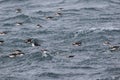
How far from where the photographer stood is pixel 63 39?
30.9 meters

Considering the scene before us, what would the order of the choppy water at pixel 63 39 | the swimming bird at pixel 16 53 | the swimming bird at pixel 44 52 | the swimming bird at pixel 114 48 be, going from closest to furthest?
1. the choppy water at pixel 63 39
2. the swimming bird at pixel 16 53
3. the swimming bird at pixel 44 52
4. the swimming bird at pixel 114 48

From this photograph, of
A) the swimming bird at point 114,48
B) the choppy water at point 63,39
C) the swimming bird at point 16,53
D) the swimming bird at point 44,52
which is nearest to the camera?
the choppy water at point 63,39

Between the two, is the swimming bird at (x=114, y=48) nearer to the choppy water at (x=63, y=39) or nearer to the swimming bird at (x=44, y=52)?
the choppy water at (x=63, y=39)

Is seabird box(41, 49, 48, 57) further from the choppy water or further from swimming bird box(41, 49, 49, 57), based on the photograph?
the choppy water

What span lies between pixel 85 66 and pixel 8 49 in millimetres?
5734

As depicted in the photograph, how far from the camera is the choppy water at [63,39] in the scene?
25781 mm

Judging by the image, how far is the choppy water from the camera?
25.8 m

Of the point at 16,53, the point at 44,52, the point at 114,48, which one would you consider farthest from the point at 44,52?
the point at 114,48

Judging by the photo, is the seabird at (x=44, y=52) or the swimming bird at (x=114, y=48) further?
the swimming bird at (x=114, y=48)

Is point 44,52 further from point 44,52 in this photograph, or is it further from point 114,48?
point 114,48

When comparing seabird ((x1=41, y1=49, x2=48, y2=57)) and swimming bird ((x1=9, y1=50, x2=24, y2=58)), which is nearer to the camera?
swimming bird ((x1=9, y1=50, x2=24, y2=58))

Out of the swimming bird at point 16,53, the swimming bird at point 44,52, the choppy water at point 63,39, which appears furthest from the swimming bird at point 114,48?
the swimming bird at point 16,53

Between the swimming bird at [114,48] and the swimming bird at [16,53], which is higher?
the swimming bird at [16,53]

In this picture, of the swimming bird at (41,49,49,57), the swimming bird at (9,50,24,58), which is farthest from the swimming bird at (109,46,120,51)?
the swimming bird at (9,50,24,58)
